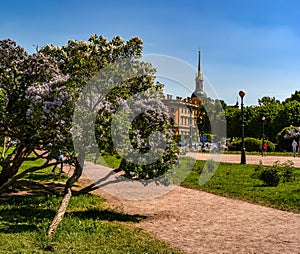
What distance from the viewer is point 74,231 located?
8.16 metres

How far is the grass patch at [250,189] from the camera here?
1205 cm

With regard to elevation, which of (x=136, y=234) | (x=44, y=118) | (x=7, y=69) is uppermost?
(x=7, y=69)

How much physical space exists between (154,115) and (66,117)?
1964 millimetres

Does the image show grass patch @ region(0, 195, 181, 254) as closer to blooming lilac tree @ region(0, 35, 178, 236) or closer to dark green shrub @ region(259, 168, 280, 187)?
blooming lilac tree @ region(0, 35, 178, 236)

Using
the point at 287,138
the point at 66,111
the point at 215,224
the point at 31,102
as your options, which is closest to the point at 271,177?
the point at 215,224

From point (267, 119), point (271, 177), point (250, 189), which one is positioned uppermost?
point (267, 119)

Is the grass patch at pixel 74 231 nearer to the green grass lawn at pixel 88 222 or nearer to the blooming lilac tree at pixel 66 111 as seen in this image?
the green grass lawn at pixel 88 222

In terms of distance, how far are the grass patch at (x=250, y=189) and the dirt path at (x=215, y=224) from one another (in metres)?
0.63

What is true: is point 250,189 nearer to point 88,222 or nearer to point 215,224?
point 215,224

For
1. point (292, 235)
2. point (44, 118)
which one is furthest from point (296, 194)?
point (44, 118)

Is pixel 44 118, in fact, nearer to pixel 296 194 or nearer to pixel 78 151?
pixel 78 151

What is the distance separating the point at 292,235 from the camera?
8.29 meters

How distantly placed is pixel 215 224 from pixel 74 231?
123 inches

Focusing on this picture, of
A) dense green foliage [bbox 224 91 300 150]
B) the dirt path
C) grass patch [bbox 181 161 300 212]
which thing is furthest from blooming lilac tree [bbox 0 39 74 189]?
dense green foliage [bbox 224 91 300 150]
